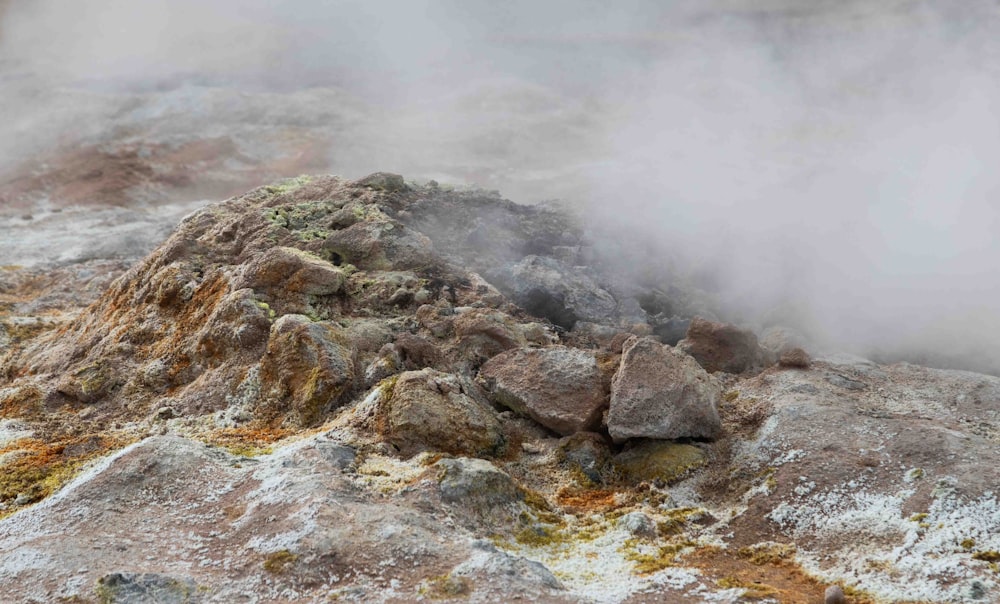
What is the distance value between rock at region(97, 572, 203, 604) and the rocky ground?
0.02m

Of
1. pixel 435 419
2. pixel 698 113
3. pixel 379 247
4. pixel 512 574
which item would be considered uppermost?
pixel 698 113

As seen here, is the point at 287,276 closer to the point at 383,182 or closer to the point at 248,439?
the point at 248,439

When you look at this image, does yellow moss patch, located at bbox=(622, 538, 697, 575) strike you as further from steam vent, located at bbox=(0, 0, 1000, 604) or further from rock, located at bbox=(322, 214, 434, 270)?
rock, located at bbox=(322, 214, 434, 270)

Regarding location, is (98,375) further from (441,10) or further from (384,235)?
(441,10)

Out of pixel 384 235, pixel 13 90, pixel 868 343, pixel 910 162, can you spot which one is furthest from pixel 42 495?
pixel 13 90

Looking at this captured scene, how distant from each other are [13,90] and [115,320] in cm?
3691

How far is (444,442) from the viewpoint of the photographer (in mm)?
8008

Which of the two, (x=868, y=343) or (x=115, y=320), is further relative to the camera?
(x=868, y=343)

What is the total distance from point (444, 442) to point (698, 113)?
26.8 meters

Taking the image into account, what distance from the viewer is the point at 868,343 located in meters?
12.4

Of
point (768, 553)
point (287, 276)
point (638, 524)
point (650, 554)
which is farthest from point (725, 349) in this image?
point (287, 276)

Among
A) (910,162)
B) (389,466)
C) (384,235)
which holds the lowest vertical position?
(389,466)

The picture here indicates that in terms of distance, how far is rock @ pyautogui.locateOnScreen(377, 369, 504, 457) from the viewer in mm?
7973

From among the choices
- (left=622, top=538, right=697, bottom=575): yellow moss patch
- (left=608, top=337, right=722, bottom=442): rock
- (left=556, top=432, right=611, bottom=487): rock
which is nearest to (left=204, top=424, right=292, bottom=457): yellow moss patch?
(left=556, top=432, right=611, bottom=487): rock
